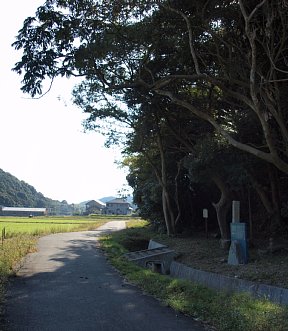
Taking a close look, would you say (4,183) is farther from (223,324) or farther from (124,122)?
(223,324)

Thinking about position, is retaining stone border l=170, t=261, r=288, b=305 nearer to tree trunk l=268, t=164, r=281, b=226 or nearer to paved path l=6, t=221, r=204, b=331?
paved path l=6, t=221, r=204, b=331

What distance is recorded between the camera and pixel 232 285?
13969 mm

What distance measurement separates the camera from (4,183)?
15125cm

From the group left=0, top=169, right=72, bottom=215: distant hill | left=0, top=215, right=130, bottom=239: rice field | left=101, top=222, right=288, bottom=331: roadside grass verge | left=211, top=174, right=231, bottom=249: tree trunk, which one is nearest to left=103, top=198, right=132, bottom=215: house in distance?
left=0, top=169, right=72, bottom=215: distant hill

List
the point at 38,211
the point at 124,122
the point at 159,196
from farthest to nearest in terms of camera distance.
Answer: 1. the point at 38,211
2. the point at 159,196
3. the point at 124,122

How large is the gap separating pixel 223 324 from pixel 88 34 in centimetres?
1170

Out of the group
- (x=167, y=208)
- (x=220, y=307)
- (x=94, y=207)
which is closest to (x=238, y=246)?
(x=220, y=307)

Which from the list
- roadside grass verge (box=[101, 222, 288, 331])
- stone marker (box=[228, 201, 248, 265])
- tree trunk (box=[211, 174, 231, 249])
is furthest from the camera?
tree trunk (box=[211, 174, 231, 249])

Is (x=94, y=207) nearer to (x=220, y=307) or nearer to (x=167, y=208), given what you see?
(x=167, y=208)

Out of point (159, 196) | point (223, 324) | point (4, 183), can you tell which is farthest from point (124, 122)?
point (4, 183)

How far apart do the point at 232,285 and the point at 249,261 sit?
13.4 ft

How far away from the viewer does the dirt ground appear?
14.1m

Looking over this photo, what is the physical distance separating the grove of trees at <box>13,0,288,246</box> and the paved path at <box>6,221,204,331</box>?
6.61m

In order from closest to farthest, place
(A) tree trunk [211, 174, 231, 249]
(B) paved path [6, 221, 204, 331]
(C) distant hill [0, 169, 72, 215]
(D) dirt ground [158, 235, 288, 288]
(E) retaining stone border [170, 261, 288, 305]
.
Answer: (B) paved path [6, 221, 204, 331] → (E) retaining stone border [170, 261, 288, 305] → (D) dirt ground [158, 235, 288, 288] → (A) tree trunk [211, 174, 231, 249] → (C) distant hill [0, 169, 72, 215]
